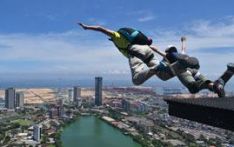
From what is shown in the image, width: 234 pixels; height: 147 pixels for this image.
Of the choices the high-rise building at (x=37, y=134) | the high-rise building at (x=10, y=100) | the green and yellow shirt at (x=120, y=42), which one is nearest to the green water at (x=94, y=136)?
the high-rise building at (x=37, y=134)

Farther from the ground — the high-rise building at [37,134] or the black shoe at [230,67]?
the black shoe at [230,67]

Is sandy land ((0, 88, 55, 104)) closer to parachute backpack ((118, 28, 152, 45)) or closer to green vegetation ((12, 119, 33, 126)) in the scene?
green vegetation ((12, 119, 33, 126))

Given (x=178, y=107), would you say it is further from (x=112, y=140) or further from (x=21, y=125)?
(x=21, y=125)

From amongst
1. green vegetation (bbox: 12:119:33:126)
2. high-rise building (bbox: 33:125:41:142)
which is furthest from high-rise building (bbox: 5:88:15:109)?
high-rise building (bbox: 33:125:41:142)

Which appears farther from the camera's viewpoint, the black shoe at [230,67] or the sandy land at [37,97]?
the sandy land at [37,97]

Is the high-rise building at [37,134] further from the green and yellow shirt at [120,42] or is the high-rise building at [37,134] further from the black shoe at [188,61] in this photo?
the black shoe at [188,61]

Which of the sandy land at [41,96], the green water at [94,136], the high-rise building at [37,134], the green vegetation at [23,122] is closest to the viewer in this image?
the green water at [94,136]

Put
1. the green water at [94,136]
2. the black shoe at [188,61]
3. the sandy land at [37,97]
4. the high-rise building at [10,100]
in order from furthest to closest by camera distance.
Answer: the sandy land at [37,97] → the high-rise building at [10,100] → the green water at [94,136] → the black shoe at [188,61]
